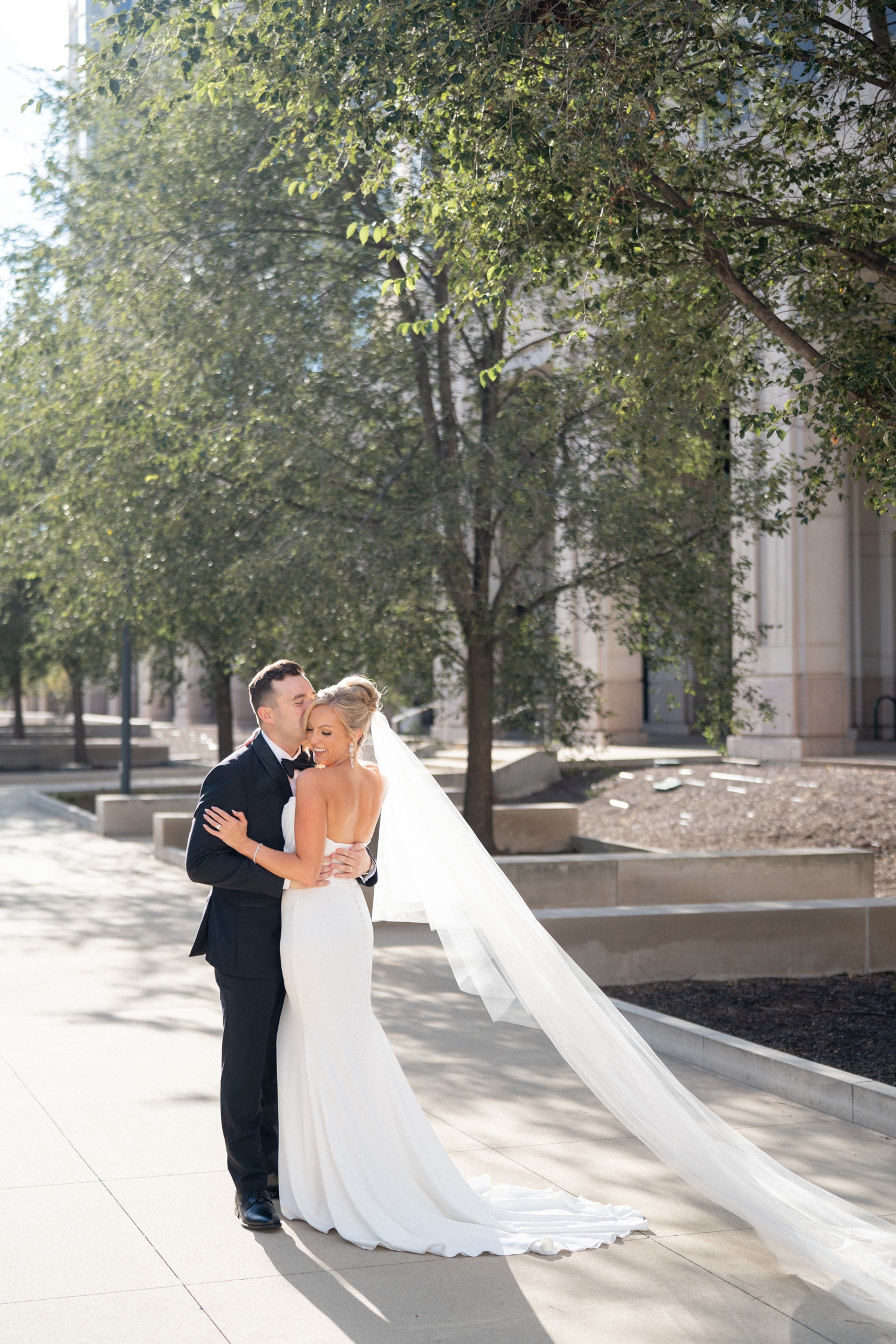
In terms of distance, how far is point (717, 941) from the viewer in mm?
9531

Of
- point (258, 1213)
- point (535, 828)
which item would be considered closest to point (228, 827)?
point (258, 1213)

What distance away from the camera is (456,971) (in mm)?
5211

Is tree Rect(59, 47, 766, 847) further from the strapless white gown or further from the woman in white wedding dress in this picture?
the strapless white gown

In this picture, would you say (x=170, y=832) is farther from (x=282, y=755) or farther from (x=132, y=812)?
(x=282, y=755)

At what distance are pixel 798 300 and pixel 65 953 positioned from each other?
7.44 meters

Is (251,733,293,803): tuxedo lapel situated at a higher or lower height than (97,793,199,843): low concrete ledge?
higher

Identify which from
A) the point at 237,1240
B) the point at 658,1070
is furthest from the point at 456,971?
the point at 237,1240

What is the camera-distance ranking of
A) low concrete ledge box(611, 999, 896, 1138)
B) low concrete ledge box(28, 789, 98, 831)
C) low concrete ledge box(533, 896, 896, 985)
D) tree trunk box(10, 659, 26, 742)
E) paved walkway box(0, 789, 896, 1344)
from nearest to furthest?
paved walkway box(0, 789, 896, 1344) → low concrete ledge box(611, 999, 896, 1138) → low concrete ledge box(533, 896, 896, 985) → low concrete ledge box(28, 789, 98, 831) → tree trunk box(10, 659, 26, 742)

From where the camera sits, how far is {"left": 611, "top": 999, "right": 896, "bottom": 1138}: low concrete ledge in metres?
6.38

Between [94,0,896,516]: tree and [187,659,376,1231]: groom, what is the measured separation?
3.70 metres

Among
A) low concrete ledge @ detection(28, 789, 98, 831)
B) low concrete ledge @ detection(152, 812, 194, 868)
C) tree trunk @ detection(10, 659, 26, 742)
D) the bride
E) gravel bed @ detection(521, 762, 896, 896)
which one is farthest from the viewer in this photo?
tree trunk @ detection(10, 659, 26, 742)

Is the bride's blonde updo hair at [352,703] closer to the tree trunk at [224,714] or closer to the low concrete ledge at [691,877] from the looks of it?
the low concrete ledge at [691,877]

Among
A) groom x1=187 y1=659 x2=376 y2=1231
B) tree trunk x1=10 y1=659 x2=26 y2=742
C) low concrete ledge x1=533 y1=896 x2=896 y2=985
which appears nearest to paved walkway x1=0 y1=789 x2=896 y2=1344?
groom x1=187 y1=659 x2=376 y2=1231

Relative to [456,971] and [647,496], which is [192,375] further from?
[456,971]
